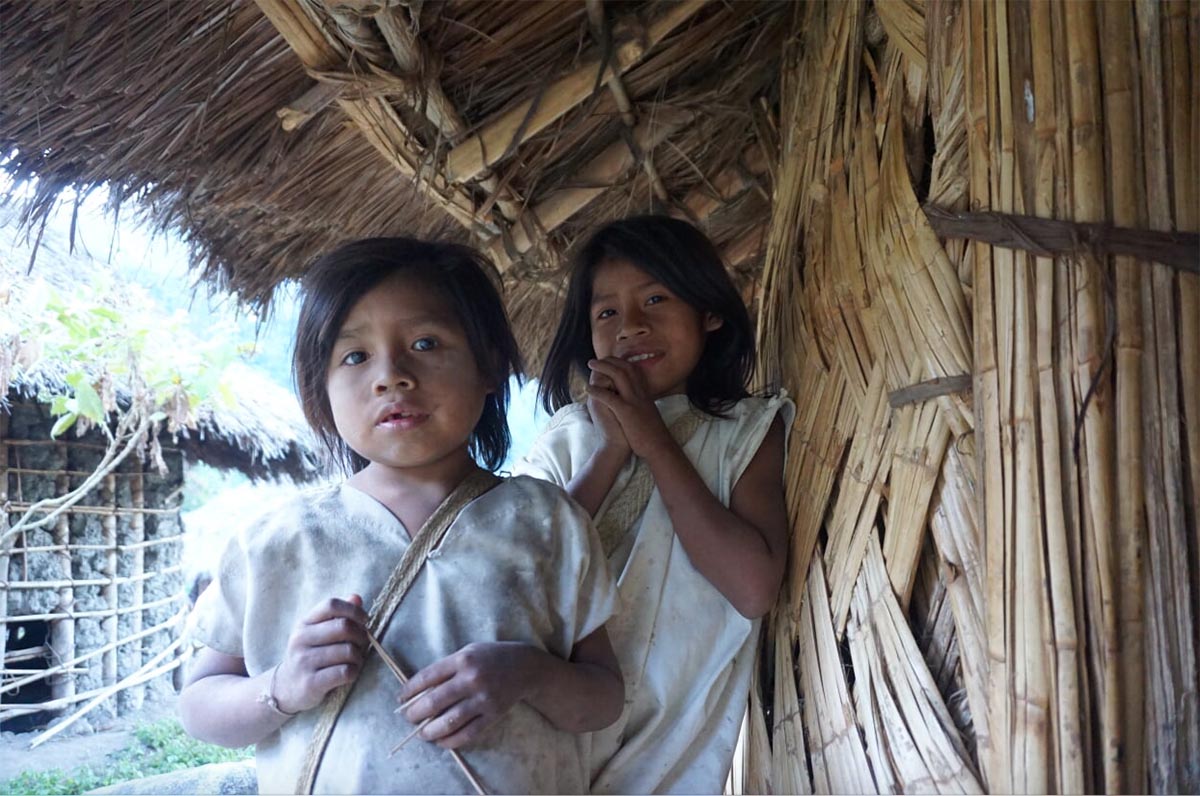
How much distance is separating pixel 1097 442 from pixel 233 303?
206cm

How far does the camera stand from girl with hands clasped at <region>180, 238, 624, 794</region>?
0.90 metres

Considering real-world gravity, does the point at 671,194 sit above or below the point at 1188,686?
above

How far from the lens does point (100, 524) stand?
23.5 feet

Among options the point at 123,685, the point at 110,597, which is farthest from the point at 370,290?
the point at 110,597

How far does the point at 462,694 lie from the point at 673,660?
16.2 inches

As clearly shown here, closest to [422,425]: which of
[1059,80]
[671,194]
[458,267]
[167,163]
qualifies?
[458,267]

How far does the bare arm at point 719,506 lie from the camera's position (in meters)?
1.20

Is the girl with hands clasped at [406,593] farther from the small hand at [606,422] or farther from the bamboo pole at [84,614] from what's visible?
the bamboo pole at [84,614]

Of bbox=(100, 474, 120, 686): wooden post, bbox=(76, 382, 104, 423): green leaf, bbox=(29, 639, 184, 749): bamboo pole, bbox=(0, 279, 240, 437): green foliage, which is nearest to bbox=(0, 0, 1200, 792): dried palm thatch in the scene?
bbox=(0, 279, 240, 437): green foliage

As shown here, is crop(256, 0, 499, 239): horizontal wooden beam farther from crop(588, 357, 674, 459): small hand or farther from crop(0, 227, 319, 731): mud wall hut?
crop(0, 227, 319, 731): mud wall hut

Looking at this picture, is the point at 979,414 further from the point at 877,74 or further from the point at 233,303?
the point at 233,303

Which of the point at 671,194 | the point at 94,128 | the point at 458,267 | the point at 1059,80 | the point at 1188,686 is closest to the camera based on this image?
the point at 1188,686

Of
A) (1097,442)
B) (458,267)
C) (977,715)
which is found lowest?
(977,715)

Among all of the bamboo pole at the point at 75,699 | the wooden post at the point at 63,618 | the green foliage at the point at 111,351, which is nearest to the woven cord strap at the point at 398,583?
the green foliage at the point at 111,351
